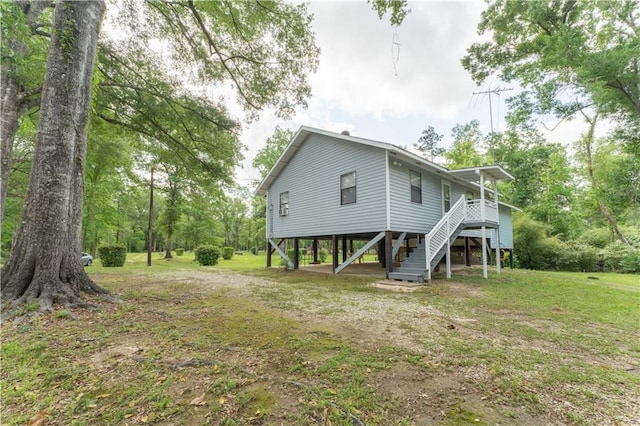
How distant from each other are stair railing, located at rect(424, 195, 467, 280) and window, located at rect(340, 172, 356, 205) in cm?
318

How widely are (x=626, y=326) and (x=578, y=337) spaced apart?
5.06 feet

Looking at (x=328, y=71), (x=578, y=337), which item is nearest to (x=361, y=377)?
(x=578, y=337)

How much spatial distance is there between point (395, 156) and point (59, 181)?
903 cm

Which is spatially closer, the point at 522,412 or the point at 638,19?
the point at 522,412

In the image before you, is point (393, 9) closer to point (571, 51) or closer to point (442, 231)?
point (442, 231)

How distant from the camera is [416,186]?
10742 mm

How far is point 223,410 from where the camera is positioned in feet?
6.50

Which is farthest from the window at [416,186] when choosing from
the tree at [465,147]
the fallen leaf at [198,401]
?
the tree at [465,147]

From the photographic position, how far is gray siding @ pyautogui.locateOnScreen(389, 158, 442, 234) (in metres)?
9.50

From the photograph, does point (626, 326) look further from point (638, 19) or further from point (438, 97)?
point (638, 19)

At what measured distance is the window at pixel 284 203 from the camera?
44.5 ft

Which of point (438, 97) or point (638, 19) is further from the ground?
point (638, 19)

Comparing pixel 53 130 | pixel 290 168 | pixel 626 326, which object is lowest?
pixel 626 326

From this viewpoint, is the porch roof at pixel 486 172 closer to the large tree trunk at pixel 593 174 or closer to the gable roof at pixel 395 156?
the gable roof at pixel 395 156
